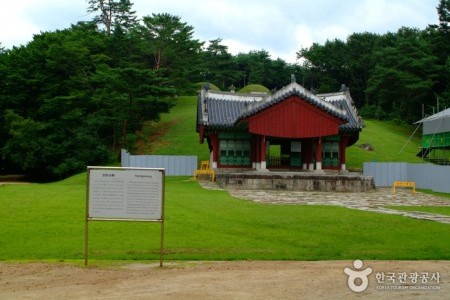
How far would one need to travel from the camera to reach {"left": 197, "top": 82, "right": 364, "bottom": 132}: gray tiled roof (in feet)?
118

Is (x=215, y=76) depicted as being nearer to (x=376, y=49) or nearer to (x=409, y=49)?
(x=376, y=49)

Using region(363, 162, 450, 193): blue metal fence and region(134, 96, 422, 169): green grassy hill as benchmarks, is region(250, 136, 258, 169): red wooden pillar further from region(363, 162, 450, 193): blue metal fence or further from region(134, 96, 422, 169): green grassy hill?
region(134, 96, 422, 169): green grassy hill

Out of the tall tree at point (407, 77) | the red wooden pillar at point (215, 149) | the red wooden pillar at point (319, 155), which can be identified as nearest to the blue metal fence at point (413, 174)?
the red wooden pillar at point (319, 155)

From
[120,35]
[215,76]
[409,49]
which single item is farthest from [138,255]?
[215,76]

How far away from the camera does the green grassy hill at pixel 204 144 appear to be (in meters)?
50.6

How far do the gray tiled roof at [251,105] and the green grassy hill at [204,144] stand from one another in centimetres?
666

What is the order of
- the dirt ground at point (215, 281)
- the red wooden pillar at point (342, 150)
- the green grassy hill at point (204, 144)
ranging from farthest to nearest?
the green grassy hill at point (204, 144) < the red wooden pillar at point (342, 150) < the dirt ground at point (215, 281)

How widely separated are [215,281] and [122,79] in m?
39.7

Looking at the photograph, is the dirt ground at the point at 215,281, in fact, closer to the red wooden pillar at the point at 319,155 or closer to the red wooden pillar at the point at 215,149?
the red wooden pillar at the point at 319,155

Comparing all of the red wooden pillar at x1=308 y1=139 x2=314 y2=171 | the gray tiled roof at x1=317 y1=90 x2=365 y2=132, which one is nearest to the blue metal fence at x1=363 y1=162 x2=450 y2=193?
the gray tiled roof at x1=317 y1=90 x2=365 y2=132

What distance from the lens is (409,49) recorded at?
67250 millimetres

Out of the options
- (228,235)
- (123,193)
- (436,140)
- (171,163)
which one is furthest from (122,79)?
(123,193)

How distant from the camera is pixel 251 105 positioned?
119ft

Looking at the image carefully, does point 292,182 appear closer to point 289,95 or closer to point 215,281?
point 289,95
